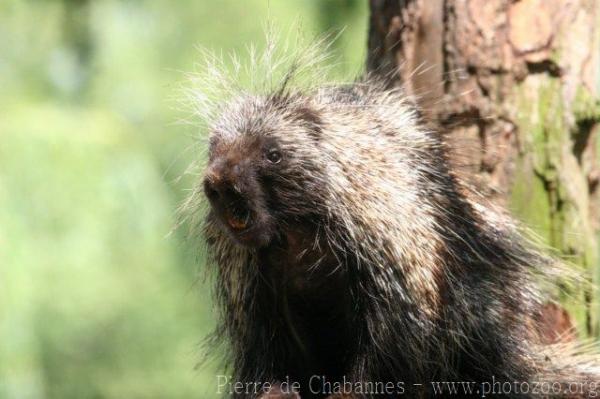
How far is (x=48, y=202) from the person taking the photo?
14.9ft

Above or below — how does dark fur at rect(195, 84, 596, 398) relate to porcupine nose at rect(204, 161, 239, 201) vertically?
below

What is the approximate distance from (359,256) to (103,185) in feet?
6.85

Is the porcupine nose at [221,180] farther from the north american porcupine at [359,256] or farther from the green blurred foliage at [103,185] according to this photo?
the green blurred foliage at [103,185]

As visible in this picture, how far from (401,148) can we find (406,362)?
0.72 metres

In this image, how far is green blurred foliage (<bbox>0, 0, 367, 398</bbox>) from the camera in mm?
4453

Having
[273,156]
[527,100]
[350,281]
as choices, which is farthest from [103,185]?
[527,100]

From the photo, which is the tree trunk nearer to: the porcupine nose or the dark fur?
the dark fur

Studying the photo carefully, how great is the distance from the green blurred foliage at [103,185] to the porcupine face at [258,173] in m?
1.01

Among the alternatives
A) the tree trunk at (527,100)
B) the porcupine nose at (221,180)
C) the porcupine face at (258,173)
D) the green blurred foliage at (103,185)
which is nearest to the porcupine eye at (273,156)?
the porcupine face at (258,173)

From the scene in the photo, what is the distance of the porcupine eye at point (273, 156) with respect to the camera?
3.06 m

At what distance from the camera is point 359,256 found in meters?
3.07

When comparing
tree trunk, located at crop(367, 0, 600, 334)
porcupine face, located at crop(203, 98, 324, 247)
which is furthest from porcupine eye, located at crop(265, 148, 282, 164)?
tree trunk, located at crop(367, 0, 600, 334)

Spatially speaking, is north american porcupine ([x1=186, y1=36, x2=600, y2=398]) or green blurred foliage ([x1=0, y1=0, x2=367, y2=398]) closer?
north american porcupine ([x1=186, y1=36, x2=600, y2=398])

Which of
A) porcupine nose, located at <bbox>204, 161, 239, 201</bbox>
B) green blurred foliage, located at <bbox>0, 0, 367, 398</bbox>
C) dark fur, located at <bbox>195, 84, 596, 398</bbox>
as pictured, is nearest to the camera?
porcupine nose, located at <bbox>204, 161, 239, 201</bbox>
